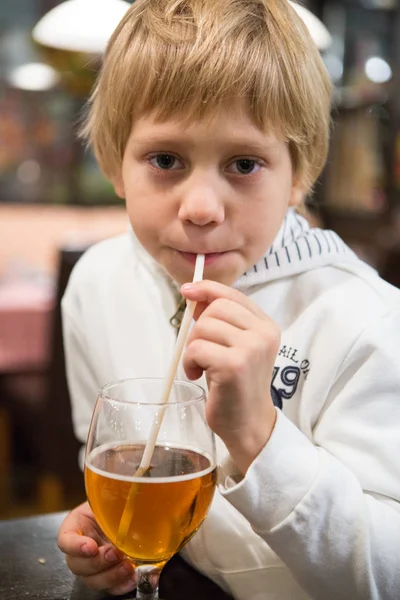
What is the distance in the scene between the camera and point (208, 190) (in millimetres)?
750

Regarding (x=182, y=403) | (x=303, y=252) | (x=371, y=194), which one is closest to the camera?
(x=182, y=403)

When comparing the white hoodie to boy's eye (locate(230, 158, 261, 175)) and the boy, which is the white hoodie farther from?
boy's eye (locate(230, 158, 261, 175))

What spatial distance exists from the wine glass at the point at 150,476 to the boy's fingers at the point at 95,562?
4.5 inches

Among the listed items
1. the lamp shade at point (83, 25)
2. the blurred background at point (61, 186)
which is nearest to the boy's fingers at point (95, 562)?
the blurred background at point (61, 186)

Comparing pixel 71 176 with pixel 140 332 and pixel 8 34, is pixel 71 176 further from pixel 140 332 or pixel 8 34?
pixel 140 332

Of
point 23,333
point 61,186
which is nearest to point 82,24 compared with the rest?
point 23,333

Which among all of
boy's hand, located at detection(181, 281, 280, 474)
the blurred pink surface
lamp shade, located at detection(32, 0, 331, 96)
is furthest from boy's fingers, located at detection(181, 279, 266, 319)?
the blurred pink surface

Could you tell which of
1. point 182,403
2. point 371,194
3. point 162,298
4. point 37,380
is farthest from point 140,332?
point 371,194

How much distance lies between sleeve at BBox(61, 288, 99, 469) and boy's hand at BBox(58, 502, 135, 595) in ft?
1.29

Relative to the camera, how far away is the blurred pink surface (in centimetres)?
277

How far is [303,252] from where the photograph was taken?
0.94 metres

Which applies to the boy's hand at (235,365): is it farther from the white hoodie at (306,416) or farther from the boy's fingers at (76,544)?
the boy's fingers at (76,544)

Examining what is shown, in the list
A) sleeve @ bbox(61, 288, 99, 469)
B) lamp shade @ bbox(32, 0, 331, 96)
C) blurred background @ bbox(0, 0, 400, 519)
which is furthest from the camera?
blurred background @ bbox(0, 0, 400, 519)

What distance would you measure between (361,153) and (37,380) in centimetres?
202
